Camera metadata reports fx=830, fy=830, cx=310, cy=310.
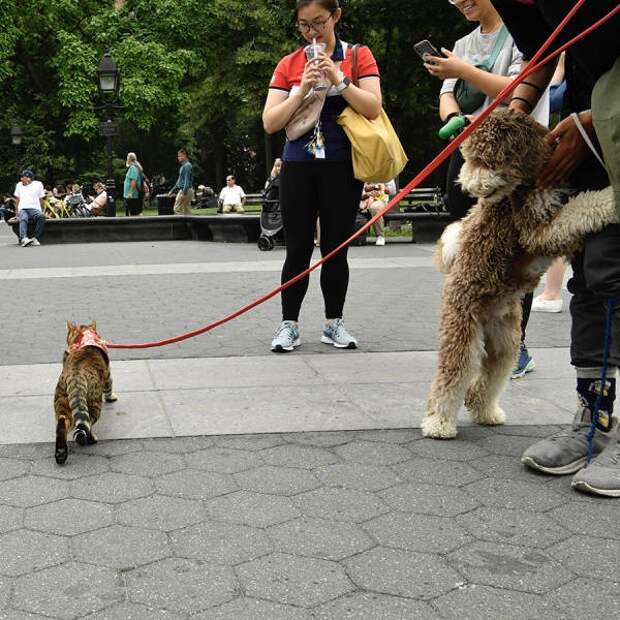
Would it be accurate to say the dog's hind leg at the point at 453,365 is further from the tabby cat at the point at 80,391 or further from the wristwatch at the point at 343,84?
the wristwatch at the point at 343,84

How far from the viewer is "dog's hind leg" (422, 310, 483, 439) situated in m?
3.38

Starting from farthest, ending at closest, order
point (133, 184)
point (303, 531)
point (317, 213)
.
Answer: point (133, 184), point (317, 213), point (303, 531)

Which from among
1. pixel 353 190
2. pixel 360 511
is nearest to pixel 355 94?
pixel 353 190

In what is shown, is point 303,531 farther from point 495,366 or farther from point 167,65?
point 167,65

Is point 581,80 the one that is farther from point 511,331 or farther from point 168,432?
point 168,432

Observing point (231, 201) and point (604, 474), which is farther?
point (231, 201)

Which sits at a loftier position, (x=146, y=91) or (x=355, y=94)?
(x=146, y=91)

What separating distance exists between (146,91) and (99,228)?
21209 millimetres

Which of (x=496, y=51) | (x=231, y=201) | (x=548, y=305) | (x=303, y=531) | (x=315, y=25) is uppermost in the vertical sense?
(x=315, y=25)

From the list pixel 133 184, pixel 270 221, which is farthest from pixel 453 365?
pixel 133 184

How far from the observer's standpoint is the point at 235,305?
775cm

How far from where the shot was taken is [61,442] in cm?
324

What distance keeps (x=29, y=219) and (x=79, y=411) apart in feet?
50.5

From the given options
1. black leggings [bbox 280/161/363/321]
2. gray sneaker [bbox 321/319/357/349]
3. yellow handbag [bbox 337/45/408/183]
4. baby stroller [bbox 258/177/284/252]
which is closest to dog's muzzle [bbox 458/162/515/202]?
yellow handbag [bbox 337/45/408/183]
